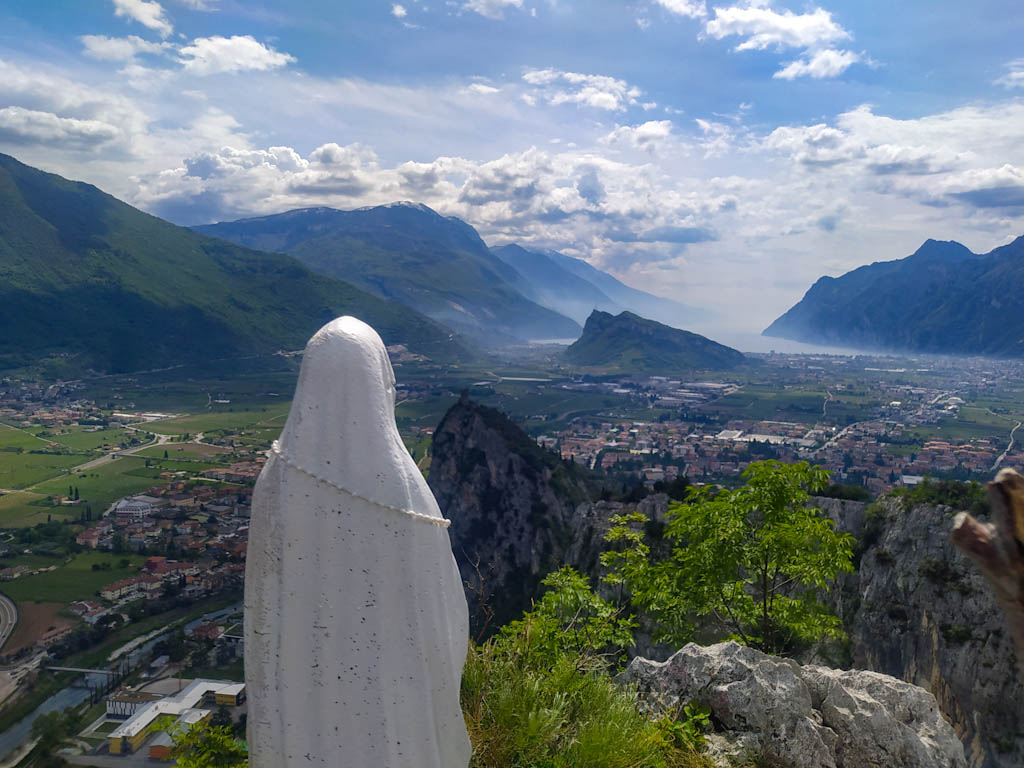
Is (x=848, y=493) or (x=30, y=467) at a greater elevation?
Answer: (x=848, y=493)

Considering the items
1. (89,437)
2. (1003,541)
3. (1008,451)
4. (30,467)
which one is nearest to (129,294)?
(89,437)

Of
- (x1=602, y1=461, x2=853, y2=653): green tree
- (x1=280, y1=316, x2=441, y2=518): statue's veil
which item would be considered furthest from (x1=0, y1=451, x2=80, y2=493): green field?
(x1=280, y1=316, x2=441, y2=518): statue's veil

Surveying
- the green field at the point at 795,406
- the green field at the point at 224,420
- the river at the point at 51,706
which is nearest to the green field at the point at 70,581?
the river at the point at 51,706

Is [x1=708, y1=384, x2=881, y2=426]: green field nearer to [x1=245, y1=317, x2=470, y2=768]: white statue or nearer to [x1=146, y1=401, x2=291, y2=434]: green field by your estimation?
[x1=146, y1=401, x2=291, y2=434]: green field

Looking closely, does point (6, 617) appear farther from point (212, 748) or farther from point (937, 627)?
point (937, 627)

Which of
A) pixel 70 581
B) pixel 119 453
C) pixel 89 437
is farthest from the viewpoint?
pixel 89 437

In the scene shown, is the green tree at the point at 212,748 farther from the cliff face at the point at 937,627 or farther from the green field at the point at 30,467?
the green field at the point at 30,467

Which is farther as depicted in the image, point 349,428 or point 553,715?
point 553,715
